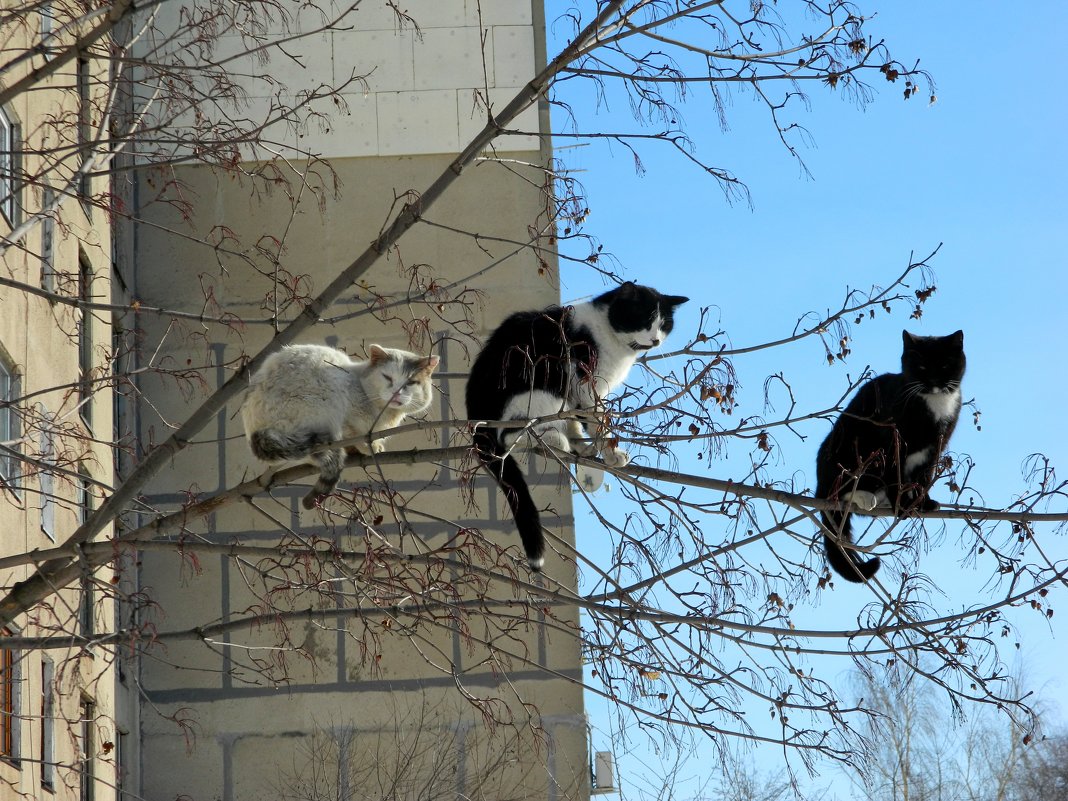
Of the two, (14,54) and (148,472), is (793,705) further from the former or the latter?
(14,54)

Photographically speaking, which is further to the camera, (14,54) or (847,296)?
(14,54)

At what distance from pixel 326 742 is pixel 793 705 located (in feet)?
31.1

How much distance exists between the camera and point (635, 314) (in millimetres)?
7008

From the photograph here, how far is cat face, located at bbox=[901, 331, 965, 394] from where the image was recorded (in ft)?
22.4

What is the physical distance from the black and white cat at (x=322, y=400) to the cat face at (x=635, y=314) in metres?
1.19

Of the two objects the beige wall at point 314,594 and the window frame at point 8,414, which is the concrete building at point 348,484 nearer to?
the beige wall at point 314,594

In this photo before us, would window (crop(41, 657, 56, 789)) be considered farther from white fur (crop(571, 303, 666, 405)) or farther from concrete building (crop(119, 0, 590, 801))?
white fur (crop(571, 303, 666, 405))

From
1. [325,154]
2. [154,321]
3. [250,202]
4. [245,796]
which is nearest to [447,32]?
[325,154]

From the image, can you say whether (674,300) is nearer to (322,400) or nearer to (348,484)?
(322,400)

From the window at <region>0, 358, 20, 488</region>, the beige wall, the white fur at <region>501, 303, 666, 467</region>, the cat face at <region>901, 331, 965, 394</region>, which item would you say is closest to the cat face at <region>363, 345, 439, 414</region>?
the white fur at <region>501, 303, 666, 467</region>

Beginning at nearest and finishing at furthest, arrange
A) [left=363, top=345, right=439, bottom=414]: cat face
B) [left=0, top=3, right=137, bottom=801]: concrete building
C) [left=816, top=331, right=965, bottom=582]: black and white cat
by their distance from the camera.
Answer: [left=363, top=345, right=439, bottom=414]: cat face
[left=816, top=331, right=965, bottom=582]: black and white cat
[left=0, top=3, right=137, bottom=801]: concrete building

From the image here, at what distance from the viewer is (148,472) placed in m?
4.98

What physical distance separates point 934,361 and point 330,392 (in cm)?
309

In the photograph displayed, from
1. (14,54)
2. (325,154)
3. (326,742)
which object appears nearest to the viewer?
(14,54)
